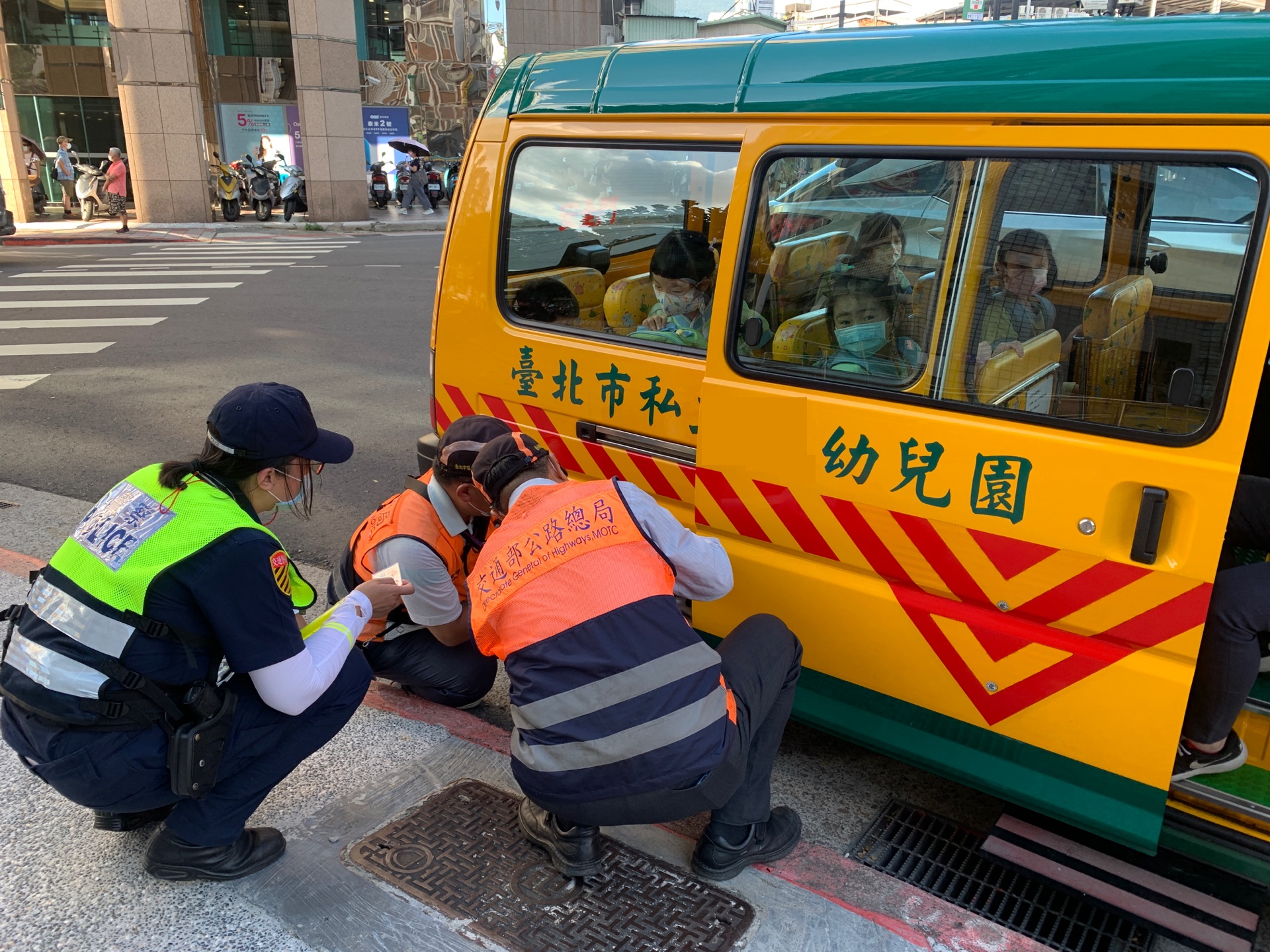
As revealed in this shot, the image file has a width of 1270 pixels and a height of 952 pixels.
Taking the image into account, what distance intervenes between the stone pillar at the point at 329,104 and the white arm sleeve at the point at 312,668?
67.5 ft

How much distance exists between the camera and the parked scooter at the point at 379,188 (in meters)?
26.1


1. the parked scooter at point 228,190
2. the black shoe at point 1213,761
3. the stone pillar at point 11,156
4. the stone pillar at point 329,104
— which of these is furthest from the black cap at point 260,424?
the parked scooter at point 228,190

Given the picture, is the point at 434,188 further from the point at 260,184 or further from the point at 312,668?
the point at 312,668

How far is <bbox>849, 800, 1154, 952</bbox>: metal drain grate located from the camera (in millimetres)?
2568

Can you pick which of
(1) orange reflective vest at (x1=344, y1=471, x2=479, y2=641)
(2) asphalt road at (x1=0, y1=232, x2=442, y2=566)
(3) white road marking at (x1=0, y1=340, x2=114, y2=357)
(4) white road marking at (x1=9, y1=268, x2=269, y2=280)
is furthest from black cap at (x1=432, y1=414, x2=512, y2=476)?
(4) white road marking at (x1=9, y1=268, x2=269, y2=280)

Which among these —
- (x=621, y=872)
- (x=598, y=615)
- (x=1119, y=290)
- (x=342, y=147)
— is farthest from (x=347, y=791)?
(x=342, y=147)

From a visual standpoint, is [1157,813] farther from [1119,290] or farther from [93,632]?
[93,632]

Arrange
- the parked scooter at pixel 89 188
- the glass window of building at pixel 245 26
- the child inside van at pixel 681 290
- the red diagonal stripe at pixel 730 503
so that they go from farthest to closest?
the glass window of building at pixel 245 26, the parked scooter at pixel 89 188, the child inside van at pixel 681 290, the red diagonal stripe at pixel 730 503

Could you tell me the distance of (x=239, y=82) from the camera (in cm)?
2519

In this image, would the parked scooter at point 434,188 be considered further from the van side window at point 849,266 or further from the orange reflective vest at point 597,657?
the orange reflective vest at point 597,657

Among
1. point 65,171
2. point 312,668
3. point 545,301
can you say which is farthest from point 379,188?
point 312,668

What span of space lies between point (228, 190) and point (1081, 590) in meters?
22.1

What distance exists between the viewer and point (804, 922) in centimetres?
247

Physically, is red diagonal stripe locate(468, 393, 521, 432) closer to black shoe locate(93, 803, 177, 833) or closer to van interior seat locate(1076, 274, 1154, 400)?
black shoe locate(93, 803, 177, 833)
